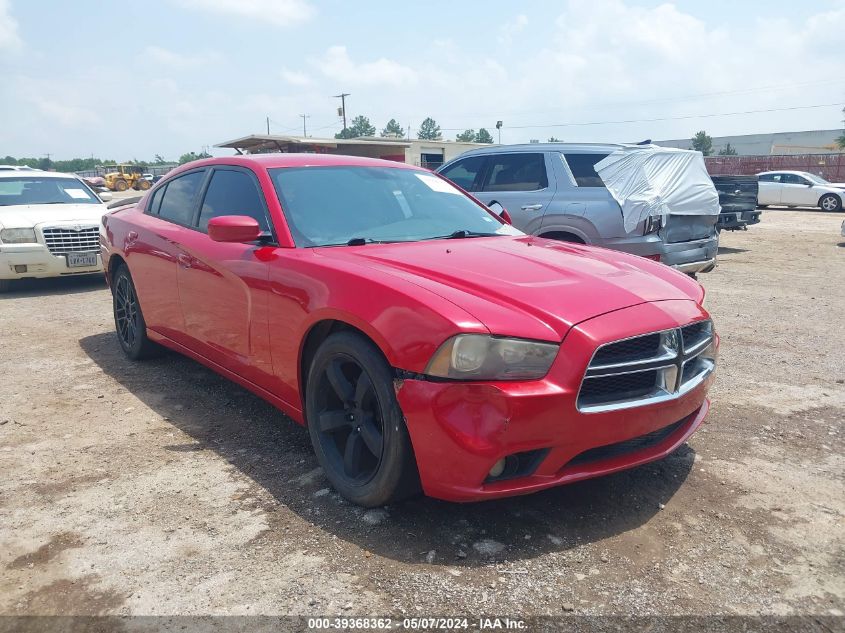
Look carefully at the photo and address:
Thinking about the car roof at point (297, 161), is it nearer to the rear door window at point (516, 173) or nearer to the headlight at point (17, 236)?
the rear door window at point (516, 173)

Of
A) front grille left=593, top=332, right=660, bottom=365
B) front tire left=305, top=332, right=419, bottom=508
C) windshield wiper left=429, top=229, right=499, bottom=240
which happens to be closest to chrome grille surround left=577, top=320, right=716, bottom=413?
front grille left=593, top=332, right=660, bottom=365

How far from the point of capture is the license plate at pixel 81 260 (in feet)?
27.7

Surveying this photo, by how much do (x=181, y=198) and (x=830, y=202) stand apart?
23.8m

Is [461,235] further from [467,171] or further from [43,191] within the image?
[43,191]

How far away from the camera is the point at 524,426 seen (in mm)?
2510

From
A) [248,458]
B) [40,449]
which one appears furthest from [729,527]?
[40,449]

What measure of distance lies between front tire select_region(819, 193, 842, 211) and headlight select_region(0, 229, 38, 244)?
23362 millimetres

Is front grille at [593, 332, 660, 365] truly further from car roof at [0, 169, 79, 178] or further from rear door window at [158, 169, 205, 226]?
car roof at [0, 169, 79, 178]

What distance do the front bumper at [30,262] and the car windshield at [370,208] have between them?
5.37 m

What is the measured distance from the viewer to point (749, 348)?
5594 millimetres

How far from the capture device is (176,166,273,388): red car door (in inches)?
141

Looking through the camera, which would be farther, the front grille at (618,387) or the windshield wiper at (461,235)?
the windshield wiper at (461,235)

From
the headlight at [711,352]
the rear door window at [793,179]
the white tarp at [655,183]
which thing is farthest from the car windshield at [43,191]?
the rear door window at [793,179]

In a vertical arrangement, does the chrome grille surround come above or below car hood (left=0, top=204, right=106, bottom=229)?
below
